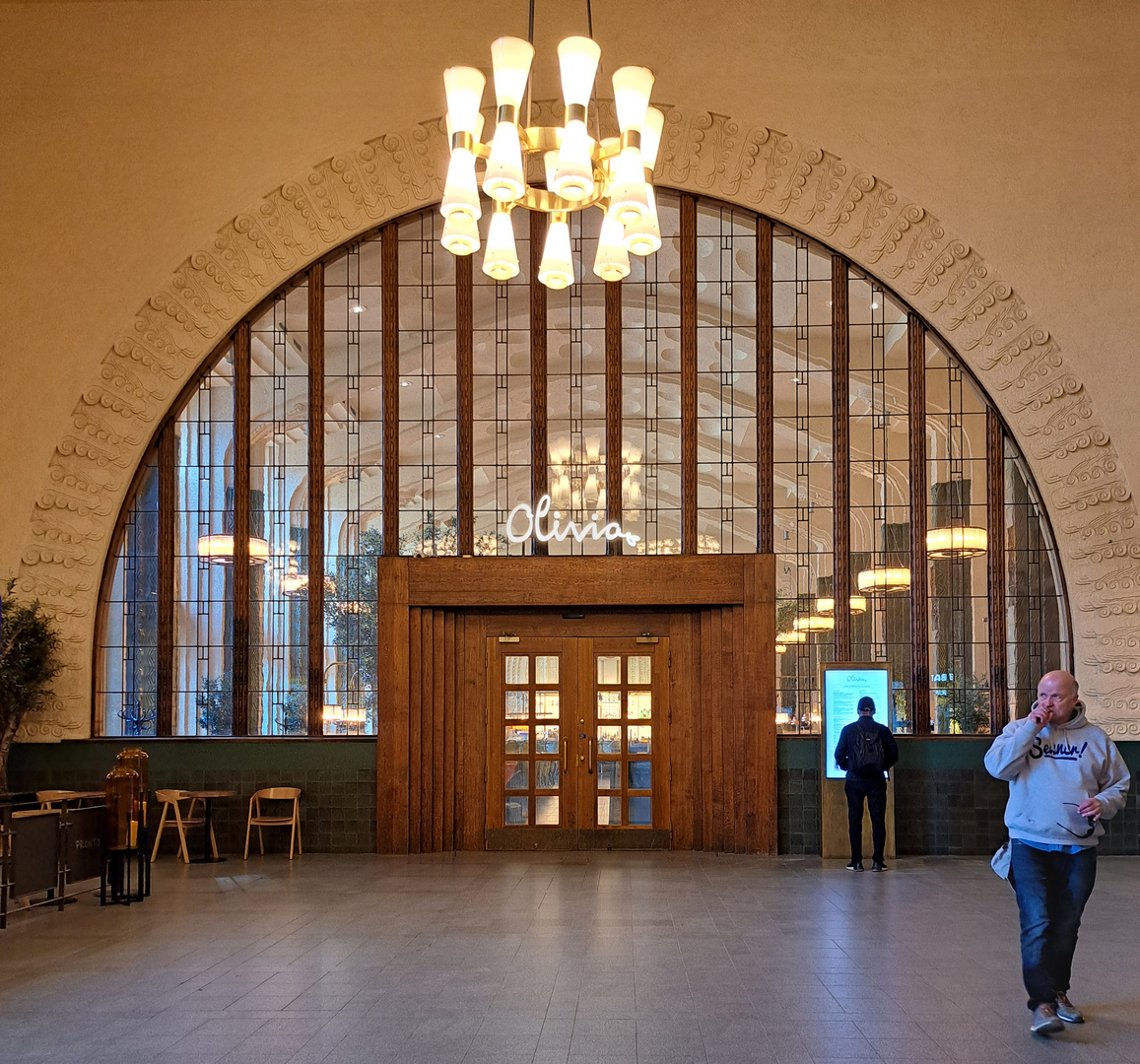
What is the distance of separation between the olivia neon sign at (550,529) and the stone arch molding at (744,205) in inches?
126

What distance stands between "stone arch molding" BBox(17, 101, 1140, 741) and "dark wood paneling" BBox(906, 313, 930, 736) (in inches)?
12.8

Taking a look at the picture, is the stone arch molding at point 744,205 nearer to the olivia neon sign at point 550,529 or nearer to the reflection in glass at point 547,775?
the olivia neon sign at point 550,529

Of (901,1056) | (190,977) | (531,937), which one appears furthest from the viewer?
(531,937)

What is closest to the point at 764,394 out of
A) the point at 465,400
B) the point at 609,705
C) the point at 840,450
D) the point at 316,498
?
the point at 840,450

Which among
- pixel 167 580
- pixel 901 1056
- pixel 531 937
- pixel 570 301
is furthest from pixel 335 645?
pixel 901 1056

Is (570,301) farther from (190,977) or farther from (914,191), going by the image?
(190,977)

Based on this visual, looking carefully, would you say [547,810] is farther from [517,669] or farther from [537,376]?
[537,376]

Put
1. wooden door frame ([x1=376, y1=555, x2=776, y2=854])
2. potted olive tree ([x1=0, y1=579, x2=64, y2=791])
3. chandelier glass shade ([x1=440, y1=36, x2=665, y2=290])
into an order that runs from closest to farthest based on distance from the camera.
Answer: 1. chandelier glass shade ([x1=440, y1=36, x2=665, y2=290])
2. potted olive tree ([x1=0, y1=579, x2=64, y2=791])
3. wooden door frame ([x1=376, y1=555, x2=776, y2=854])

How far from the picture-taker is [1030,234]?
1148 cm

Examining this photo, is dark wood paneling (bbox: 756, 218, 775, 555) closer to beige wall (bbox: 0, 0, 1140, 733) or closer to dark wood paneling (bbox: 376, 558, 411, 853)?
beige wall (bbox: 0, 0, 1140, 733)

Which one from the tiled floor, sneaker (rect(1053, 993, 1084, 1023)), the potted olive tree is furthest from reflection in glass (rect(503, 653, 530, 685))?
sneaker (rect(1053, 993, 1084, 1023))

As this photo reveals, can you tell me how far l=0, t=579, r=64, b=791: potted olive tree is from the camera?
35.1 feet

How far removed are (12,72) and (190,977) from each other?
372 inches

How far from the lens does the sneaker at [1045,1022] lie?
5.27 meters
